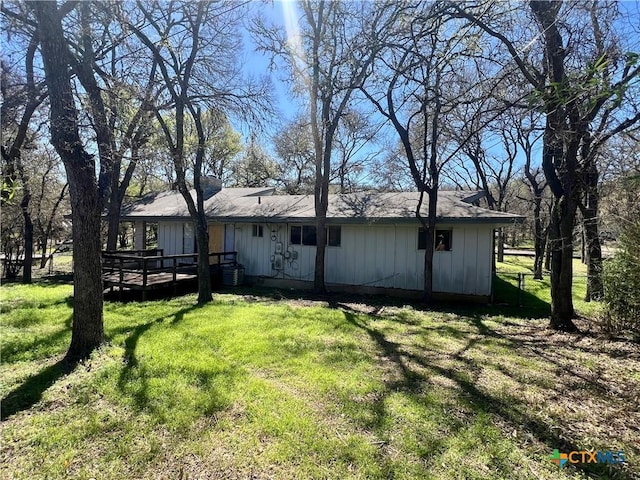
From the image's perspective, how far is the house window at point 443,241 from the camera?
10557mm

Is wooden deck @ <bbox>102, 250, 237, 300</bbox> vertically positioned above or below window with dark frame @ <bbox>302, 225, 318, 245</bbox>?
below

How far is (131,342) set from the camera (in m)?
5.54

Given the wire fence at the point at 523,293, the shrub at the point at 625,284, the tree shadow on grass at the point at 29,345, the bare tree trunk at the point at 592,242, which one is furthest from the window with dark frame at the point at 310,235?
the tree shadow on grass at the point at 29,345

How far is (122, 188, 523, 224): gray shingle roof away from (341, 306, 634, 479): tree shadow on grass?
468cm

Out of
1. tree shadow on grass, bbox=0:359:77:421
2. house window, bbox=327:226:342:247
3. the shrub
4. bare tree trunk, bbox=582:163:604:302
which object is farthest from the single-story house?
tree shadow on grass, bbox=0:359:77:421

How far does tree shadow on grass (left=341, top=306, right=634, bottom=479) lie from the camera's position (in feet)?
10.0

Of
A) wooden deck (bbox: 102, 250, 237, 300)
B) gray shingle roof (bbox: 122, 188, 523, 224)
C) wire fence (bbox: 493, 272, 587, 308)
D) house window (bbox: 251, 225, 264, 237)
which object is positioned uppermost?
gray shingle roof (bbox: 122, 188, 523, 224)

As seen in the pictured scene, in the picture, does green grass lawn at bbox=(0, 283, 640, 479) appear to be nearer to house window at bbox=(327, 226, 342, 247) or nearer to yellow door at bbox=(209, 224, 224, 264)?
house window at bbox=(327, 226, 342, 247)

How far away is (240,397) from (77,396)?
1.74 m

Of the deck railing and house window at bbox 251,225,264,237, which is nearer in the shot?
the deck railing

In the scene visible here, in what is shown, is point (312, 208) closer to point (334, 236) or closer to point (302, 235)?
point (302, 235)

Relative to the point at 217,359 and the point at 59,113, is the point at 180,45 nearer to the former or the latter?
the point at 59,113

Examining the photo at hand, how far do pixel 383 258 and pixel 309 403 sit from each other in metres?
7.95

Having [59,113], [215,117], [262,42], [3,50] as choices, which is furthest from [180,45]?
[59,113]
